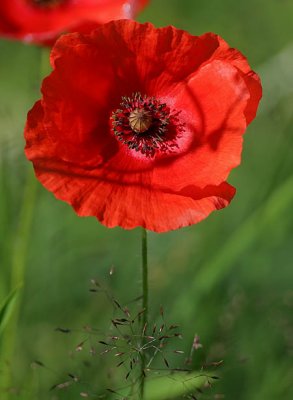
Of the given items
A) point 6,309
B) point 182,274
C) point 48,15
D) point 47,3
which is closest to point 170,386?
point 6,309

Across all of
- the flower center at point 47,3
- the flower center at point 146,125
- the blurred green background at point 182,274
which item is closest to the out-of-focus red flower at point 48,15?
the flower center at point 47,3

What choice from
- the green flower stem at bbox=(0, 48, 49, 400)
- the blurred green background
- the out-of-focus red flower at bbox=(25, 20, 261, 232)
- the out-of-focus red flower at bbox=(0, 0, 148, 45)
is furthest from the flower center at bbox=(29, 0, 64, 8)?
the out-of-focus red flower at bbox=(25, 20, 261, 232)

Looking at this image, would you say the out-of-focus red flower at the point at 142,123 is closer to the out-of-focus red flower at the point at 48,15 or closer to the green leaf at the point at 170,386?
the green leaf at the point at 170,386

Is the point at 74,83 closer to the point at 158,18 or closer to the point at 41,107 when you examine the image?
the point at 41,107

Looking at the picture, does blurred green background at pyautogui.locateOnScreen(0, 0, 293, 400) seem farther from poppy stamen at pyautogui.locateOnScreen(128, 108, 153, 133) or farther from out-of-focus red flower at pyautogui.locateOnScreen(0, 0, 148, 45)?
poppy stamen at pyautogui.locateOnScreen(128, 108, 153, 133)

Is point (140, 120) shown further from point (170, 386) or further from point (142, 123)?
point (170, 386)

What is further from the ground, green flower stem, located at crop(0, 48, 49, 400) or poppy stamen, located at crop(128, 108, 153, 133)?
poppy stamen, located at crop(128, 108, 153, 133)
